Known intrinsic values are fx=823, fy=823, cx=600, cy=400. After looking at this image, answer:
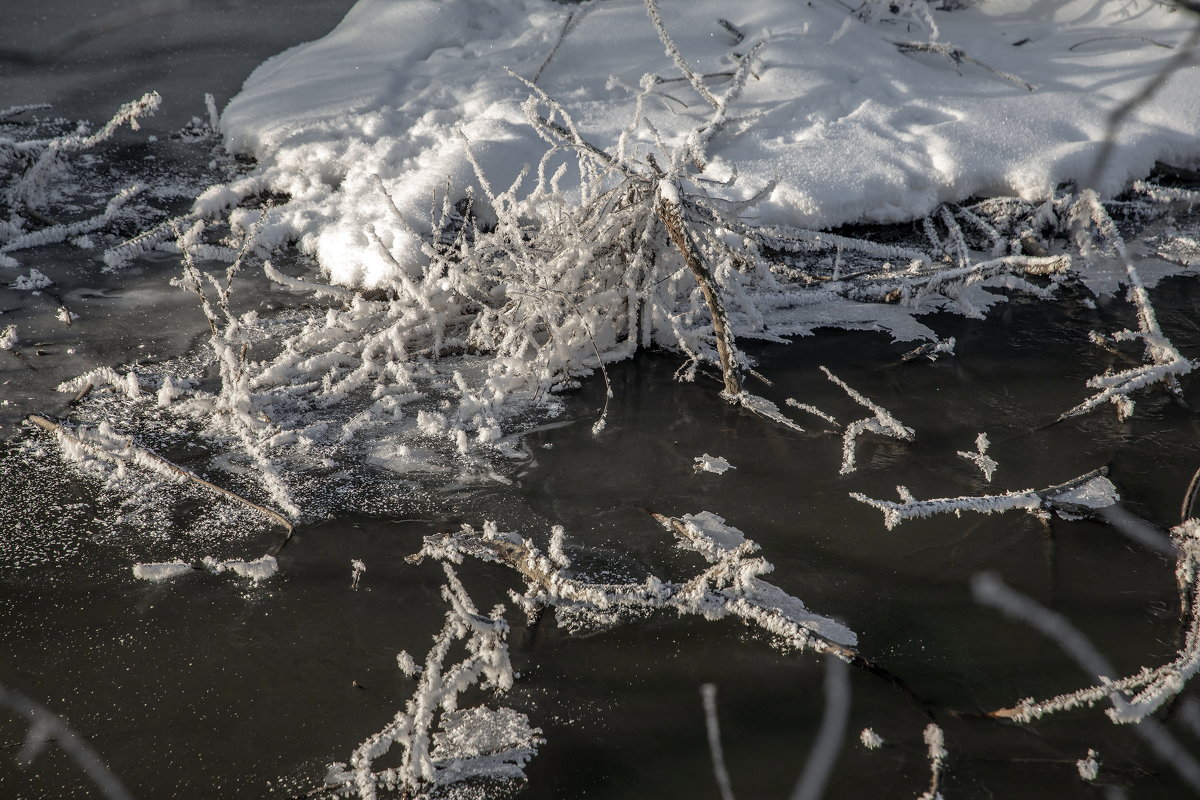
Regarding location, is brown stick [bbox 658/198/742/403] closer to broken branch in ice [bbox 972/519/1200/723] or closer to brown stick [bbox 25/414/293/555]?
broken branch in ice [bbox 972/519/1200/723]

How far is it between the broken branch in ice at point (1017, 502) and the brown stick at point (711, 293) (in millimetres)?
599

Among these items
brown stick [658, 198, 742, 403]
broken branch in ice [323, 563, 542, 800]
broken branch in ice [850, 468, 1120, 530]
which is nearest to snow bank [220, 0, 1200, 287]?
brown stick [658, 198, 742, 403]

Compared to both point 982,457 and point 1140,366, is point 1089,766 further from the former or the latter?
point 1140,366

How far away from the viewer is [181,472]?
7.27 feet

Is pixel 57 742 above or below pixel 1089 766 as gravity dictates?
above

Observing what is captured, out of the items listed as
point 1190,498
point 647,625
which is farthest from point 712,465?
point 1190,498

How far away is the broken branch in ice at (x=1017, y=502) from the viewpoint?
209 cm

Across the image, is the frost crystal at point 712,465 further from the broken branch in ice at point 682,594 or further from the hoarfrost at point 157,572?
the hoarfrost at point 157,572

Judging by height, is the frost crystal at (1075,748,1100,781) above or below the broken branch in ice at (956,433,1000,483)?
above

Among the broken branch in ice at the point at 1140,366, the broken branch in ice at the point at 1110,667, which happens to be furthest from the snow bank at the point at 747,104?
the broken branch in ice at the point at 1110,667

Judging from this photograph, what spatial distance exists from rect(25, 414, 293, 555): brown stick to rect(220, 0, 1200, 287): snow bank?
1172 mm

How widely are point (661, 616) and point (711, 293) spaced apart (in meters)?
1.13

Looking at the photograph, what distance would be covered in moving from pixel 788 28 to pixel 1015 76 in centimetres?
123

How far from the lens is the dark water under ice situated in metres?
1.51
